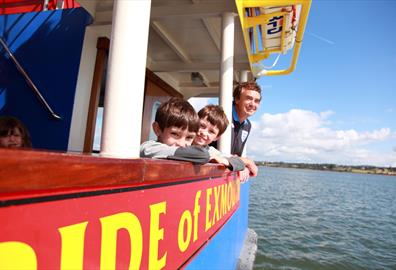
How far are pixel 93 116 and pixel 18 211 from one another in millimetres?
3122

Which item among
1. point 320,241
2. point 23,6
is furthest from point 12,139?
point 320,241

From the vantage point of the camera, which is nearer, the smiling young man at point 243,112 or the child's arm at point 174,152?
the child's arm at point 174,152

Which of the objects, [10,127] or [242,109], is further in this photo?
[242,109]

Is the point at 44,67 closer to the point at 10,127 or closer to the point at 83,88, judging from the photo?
the point at 83,88

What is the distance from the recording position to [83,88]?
11.5ft

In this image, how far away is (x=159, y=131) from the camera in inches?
73.7

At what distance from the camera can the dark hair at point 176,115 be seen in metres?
1.80

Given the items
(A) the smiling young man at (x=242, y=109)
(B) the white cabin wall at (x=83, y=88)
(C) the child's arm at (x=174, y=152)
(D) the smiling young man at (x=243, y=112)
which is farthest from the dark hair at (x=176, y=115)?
(B) the white cabin wall at (x=83, y=88)

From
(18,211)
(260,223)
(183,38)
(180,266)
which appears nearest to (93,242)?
(18,211)

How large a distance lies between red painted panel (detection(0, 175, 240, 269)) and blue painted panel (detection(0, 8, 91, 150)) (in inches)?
94.2

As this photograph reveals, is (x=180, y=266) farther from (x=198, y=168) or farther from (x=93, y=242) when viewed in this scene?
(x=93, y=242)

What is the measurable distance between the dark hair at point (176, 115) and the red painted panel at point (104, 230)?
394 millimetres

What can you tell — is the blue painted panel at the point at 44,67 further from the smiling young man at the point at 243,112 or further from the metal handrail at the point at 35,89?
the smiling young man at the point at 243,112

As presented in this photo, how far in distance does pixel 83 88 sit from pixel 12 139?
4.31 feet
